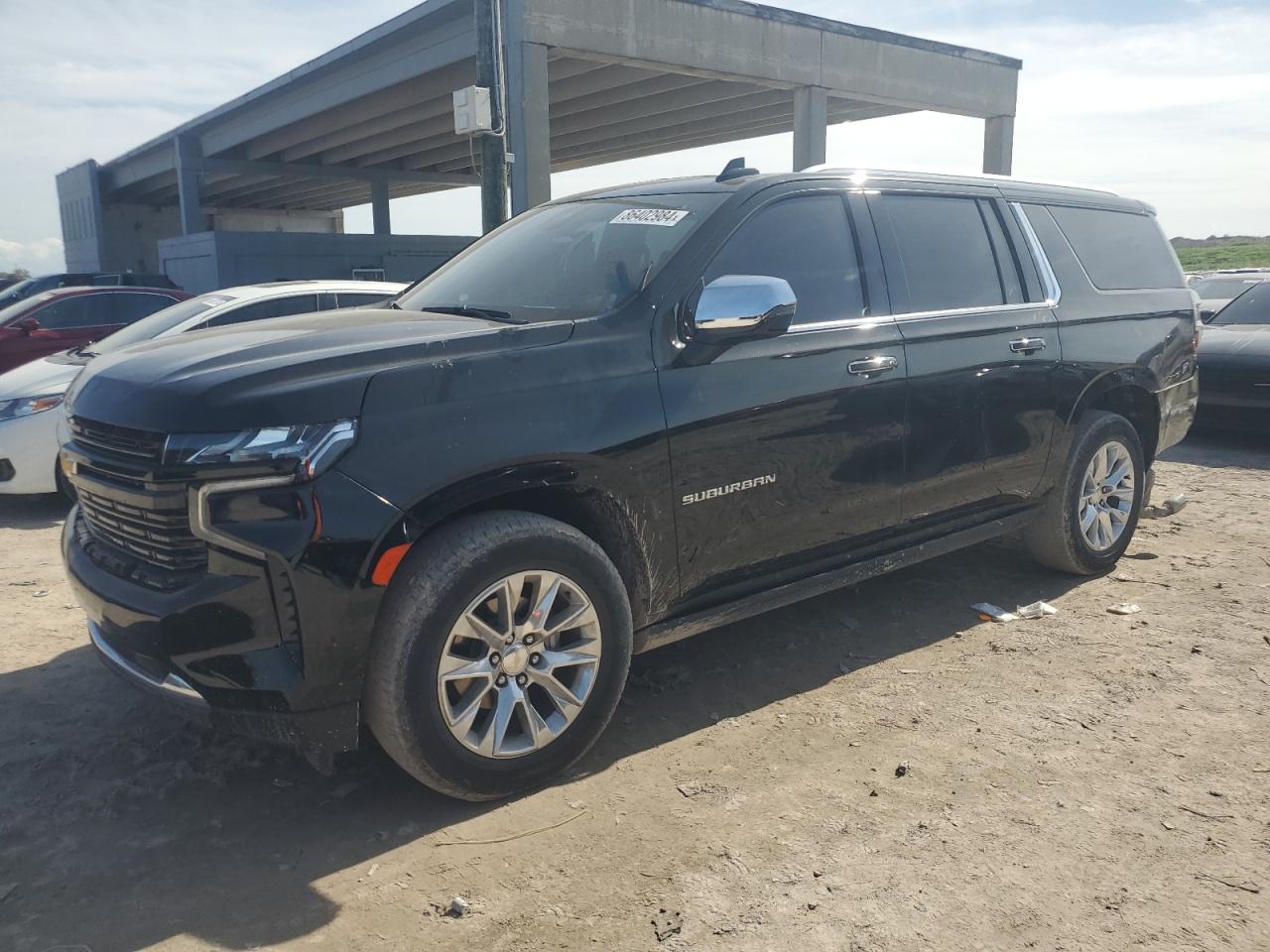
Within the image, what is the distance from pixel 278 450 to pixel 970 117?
2217 centimetres

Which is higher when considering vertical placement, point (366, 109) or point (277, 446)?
point (366, 109)

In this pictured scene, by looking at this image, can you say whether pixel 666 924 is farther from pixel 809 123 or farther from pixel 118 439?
pixel 809 123

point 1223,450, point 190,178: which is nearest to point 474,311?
point 1223,450

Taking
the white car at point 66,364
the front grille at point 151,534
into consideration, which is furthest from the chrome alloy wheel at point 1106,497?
the white car at point 66,364

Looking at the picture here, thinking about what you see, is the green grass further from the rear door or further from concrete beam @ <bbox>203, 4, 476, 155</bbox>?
the rear door

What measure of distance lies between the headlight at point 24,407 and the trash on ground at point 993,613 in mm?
6097

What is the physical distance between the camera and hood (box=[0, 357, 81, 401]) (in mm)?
6953

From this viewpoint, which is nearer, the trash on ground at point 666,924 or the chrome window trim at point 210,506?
the trash on ground at point 666,924

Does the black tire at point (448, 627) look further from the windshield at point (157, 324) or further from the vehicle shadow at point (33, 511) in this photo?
the windshield at point (157, 324)

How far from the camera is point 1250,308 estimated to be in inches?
390

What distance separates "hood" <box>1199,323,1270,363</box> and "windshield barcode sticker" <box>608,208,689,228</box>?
21.9 feet

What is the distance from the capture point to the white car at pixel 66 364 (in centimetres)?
682

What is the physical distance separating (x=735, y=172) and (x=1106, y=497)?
9.20 feet

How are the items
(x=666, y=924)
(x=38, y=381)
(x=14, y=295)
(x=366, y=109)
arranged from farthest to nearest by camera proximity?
1. (x=366, y=109)
2. (x=14, y=295)
3. (x=38, y=381)
4. (x=666, y=924)
